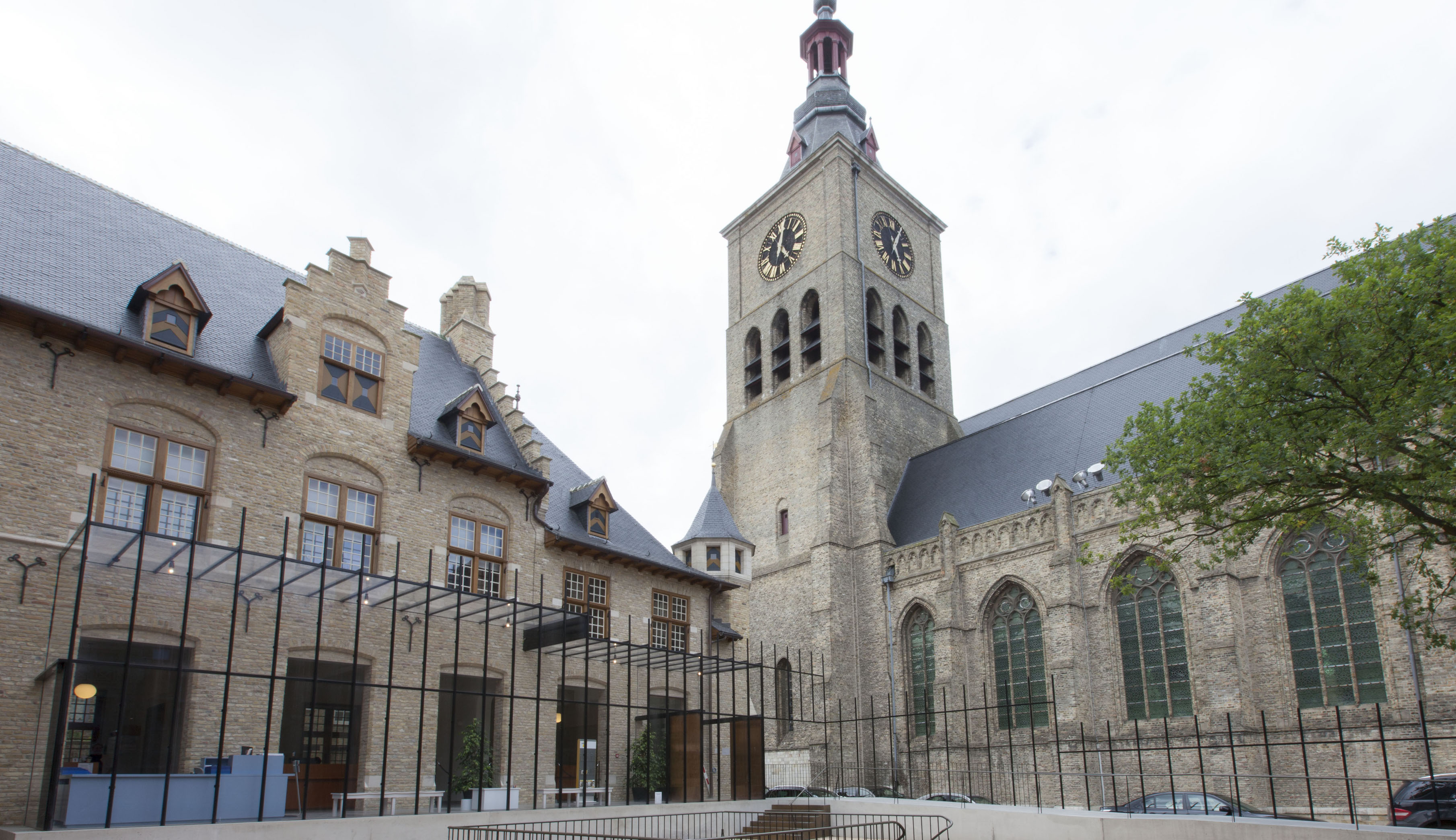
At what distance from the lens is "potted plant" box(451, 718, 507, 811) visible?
1794cm

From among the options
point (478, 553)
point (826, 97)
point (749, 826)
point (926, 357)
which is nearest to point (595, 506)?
point (478, 553)

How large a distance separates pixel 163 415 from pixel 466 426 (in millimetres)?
6410

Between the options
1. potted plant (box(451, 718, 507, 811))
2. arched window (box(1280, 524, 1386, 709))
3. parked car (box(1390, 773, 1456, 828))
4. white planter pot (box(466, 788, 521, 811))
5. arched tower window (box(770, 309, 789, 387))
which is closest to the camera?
parked car (box(1390, 773, 1456, 828))

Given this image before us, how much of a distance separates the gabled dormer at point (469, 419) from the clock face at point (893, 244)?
92.9 feet

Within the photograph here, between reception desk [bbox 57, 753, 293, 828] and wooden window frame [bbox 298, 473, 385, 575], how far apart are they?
4.28 m

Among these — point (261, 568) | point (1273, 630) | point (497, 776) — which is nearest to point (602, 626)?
point (497, 776)

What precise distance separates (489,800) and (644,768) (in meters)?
5.61

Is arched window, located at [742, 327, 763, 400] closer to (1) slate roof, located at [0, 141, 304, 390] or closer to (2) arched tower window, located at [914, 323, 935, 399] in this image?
(2) arched tower window, located at [914, 323, 935, 399]

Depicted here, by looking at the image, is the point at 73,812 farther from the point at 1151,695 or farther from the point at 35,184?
the point at 1151,695

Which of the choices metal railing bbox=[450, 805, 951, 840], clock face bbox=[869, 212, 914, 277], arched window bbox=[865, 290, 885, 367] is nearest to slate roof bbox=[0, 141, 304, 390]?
metal railing bbox=[450, 805, 951, 840]

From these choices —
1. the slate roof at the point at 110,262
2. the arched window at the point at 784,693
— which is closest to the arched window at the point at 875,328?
the arched window at the point at 784,693

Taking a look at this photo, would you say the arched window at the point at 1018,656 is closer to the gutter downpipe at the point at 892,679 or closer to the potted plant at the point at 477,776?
the gutter downpipe at the point at 892,679

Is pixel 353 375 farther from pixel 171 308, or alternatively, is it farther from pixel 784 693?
pixel 784 693

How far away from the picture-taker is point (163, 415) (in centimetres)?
1667
